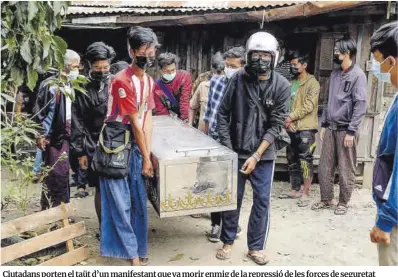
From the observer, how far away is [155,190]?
374 cm

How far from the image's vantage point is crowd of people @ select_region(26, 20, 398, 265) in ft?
9.12

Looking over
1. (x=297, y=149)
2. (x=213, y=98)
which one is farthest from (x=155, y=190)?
(x=297, y=149)

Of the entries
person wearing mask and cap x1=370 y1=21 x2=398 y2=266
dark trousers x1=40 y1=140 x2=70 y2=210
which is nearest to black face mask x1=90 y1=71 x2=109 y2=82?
dark trousers x1=40 y1=140 x2=70 y2=210

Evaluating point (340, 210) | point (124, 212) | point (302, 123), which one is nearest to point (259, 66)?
point (124, 212)

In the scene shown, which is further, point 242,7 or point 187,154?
point 242,7

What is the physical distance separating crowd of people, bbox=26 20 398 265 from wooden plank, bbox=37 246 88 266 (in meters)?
0.26

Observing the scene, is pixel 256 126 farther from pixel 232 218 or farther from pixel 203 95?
pixel 203 95

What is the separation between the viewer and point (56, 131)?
4430 millimetres

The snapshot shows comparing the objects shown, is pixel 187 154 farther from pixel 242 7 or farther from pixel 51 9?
pixel 242 7

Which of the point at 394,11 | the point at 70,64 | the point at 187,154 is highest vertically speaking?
the point at 394,11

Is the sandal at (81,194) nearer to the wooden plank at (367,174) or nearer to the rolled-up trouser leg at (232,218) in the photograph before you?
the rolled-up trouser leg at (232,218)

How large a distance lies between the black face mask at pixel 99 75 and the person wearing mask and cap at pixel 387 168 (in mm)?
2435

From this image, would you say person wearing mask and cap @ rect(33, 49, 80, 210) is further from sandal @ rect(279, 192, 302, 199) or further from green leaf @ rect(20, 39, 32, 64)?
sandal @ rect(279, 192, 302, 199)

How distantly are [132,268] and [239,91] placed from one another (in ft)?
5.39
